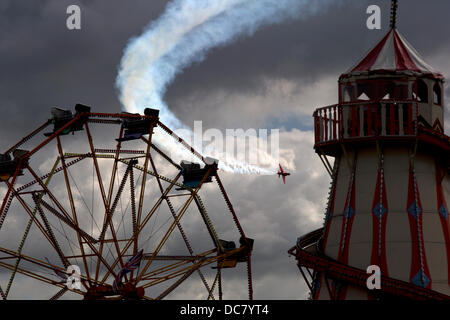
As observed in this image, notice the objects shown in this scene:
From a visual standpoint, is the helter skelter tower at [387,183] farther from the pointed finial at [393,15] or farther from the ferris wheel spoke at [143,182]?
the ferris wheel spoke at [143,182]

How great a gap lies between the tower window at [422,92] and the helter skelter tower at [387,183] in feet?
0.29

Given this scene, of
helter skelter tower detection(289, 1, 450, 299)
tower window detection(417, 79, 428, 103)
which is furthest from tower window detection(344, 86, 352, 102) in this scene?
tower window detection(417, 79, 428, 103)

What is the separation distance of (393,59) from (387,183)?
11.2 metres

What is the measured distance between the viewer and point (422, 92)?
14225 centimetres

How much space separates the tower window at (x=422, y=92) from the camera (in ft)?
466

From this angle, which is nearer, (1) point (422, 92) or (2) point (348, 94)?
(1) point (422, 92)

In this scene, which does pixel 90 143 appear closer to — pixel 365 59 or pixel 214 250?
pixel 214 250

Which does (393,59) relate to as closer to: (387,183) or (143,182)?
(387,183)

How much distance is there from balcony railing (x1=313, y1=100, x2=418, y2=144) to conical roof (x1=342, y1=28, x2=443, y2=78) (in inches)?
132

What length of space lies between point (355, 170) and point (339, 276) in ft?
31.7

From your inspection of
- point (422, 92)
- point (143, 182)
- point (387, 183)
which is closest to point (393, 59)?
point (422, 92)

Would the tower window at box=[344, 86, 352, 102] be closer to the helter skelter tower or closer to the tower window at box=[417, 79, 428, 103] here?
the helter skelter tower

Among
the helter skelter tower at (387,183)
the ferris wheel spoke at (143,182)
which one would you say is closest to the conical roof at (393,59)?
the helter skelter tower at (387,183)
